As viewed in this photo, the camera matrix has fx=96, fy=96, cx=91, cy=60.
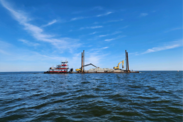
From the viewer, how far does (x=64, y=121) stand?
4.71 metres

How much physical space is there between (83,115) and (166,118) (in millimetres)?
4417

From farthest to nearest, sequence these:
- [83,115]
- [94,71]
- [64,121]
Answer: [94,71] → [83,115] → [64,121]

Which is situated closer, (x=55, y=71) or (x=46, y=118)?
(x=46, y=118)

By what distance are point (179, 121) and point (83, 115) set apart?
4867mm

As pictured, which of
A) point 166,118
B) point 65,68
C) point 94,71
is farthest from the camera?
point 94,71

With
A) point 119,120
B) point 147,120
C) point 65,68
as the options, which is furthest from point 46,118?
point 65,68

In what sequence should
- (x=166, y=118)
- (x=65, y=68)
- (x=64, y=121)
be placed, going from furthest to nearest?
(x=65, y=68), (x=166, y=118), (x=64, y=121)

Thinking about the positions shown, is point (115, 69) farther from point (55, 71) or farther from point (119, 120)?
point (119, 120)

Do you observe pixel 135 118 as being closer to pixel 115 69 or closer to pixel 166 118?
pixel 166 118

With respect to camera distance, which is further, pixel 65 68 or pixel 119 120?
pixel 65 68

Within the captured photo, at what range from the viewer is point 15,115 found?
5.43 meters

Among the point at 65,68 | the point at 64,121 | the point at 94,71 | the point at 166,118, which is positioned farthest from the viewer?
the point at 94,71

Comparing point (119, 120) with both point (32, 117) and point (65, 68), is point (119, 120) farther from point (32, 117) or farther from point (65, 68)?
point (65, 68)

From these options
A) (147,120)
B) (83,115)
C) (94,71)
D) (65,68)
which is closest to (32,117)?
(83,115)
